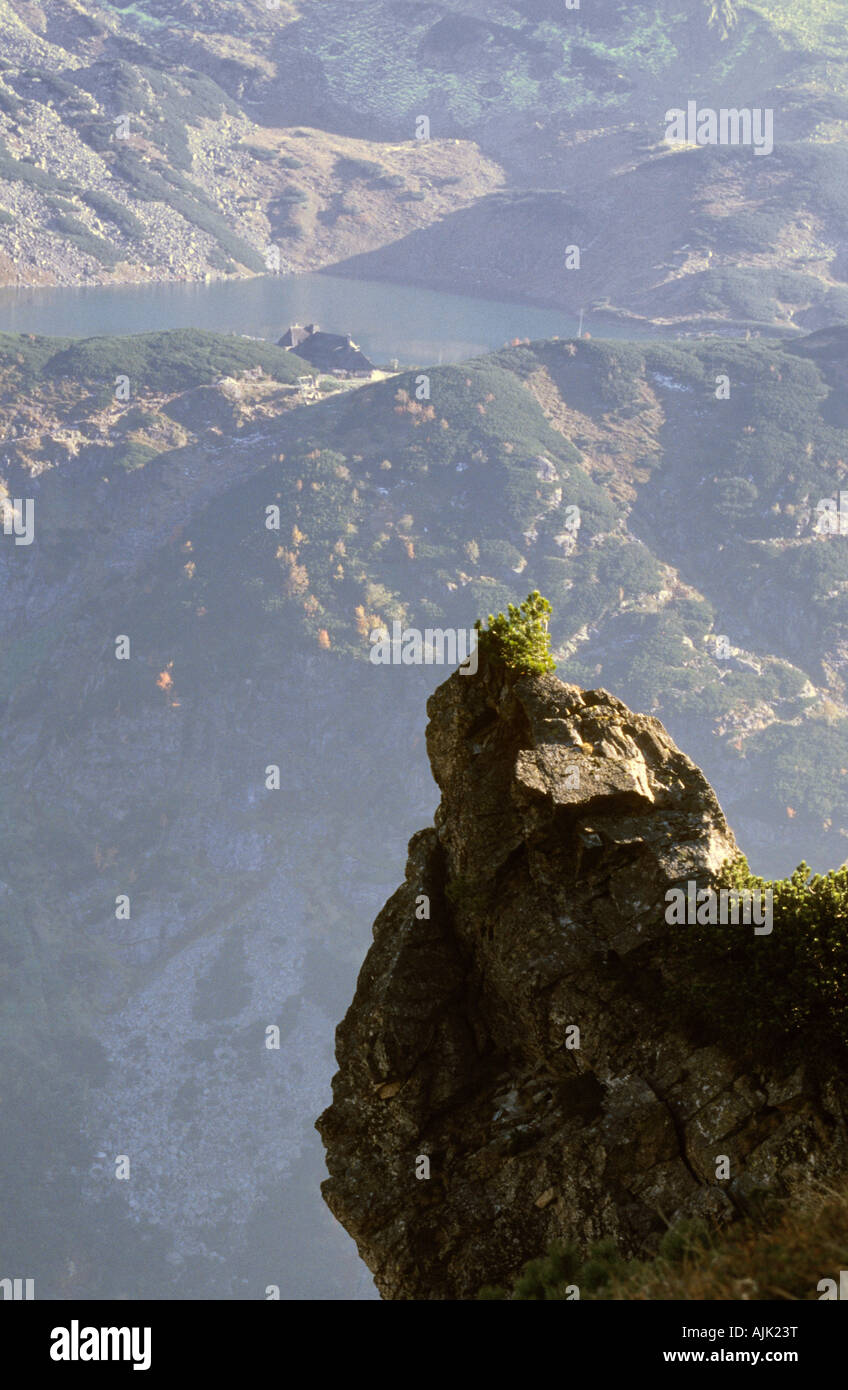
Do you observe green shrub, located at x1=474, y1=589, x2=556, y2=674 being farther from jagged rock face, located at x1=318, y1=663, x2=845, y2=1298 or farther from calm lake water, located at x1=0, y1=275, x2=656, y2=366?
calm lake water, located at x1=0, y1=275, x2=656, y2=366

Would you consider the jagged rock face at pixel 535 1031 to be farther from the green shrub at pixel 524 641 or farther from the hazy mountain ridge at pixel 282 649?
the hazy mountain ridge at pixel 282 649

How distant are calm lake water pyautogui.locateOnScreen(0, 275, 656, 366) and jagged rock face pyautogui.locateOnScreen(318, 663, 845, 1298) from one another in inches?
5572

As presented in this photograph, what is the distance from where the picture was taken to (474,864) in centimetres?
1658

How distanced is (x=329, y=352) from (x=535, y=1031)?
444 ft

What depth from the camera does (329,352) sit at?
5517 inches

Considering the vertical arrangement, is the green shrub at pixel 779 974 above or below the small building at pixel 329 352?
below


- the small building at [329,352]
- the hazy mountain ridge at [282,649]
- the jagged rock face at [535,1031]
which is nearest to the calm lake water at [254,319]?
the small building at [329,352]

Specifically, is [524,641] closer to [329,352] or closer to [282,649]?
[282,649]

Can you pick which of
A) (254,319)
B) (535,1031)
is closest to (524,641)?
(535,1031)

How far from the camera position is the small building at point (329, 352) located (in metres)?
138

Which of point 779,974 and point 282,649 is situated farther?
point 282,649

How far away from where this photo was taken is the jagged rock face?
13.9 meters

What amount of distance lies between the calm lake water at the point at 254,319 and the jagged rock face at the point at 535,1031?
464 feet
